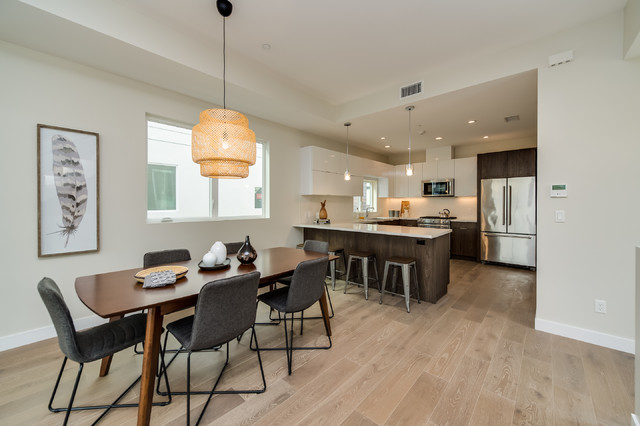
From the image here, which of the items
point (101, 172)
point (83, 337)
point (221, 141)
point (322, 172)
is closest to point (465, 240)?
point (322, 172)

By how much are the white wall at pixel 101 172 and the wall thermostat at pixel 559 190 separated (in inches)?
158

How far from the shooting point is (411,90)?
11.9ft

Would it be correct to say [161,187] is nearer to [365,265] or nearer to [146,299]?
[146,299]

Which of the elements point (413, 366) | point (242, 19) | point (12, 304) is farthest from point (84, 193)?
point (413, 366)

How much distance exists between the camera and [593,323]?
8.11 ft

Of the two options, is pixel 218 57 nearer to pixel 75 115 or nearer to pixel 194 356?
pixel 75 115

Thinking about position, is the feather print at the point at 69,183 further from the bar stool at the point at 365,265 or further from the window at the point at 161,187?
the bar stool at the point at 365,265

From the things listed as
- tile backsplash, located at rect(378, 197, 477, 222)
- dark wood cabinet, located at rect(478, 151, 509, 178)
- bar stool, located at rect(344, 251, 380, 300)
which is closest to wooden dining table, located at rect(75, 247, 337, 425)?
bar stool, located at rect(344, 251, 380, 300)

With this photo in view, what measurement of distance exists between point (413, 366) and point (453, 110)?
364 cm

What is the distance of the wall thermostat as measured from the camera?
2.58 m

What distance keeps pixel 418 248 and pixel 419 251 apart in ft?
0.14

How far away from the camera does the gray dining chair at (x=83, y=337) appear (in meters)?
1.39

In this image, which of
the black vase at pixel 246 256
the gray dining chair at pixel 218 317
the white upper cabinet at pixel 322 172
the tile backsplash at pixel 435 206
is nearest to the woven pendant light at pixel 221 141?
the black vase at pixel 246 256

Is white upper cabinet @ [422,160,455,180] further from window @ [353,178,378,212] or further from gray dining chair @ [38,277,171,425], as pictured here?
gray dining chair @ [38,277,171,425]
